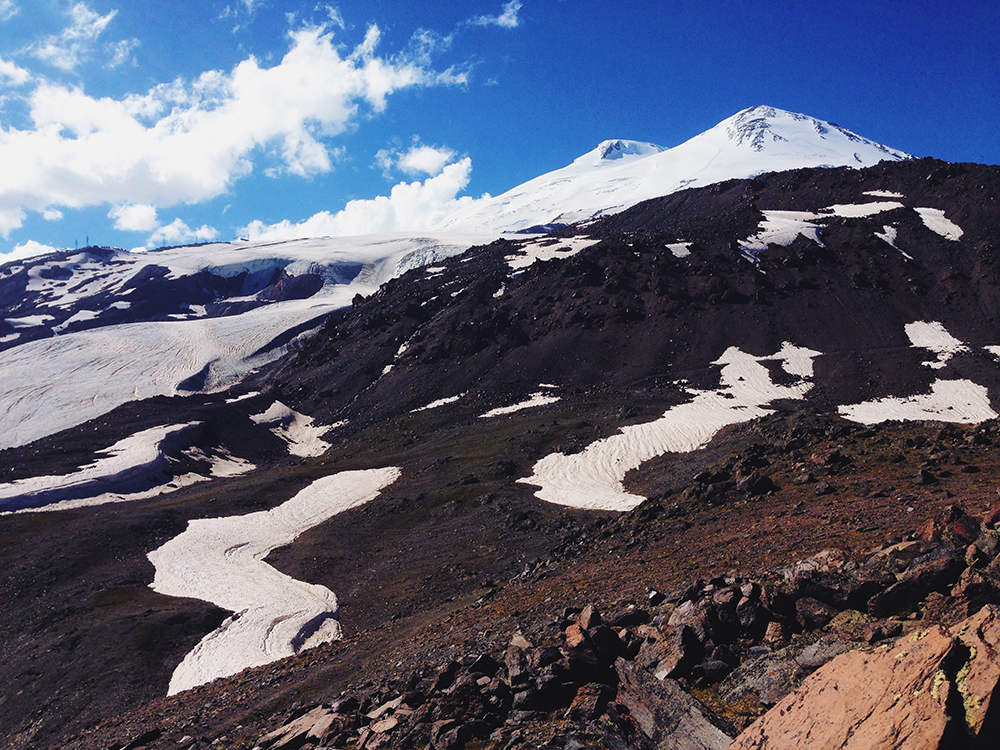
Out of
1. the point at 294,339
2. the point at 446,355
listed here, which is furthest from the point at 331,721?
the point at 294,339

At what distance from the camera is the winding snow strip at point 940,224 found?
10488 centimetres

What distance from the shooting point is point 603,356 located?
294 ft

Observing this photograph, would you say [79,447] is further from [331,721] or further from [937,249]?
[937,249]

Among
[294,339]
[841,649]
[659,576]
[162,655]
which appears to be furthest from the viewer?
[294,339]

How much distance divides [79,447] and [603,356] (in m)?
62.9

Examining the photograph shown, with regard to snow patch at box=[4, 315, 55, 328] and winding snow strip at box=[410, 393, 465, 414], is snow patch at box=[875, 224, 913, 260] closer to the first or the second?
winding snow strip at box=[410, 393, 465, 414]

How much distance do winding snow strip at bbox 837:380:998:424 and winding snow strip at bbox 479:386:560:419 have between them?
1229 inches

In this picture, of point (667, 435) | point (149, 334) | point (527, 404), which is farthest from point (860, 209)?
point (149, 334)

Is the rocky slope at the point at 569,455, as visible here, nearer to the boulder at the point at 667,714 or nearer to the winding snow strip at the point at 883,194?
the boulder at the point at 667,714

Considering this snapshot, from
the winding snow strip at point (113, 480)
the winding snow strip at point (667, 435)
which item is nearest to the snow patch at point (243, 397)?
the winding snow strip at point (113, 480)

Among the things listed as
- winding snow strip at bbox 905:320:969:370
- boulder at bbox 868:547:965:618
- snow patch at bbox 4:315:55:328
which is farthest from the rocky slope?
snow patch at bbox 4:315:55:328

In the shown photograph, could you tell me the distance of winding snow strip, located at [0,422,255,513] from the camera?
60.1 meters

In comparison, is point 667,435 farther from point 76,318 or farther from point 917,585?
point 76,318

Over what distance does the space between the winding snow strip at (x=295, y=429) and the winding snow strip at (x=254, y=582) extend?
2541 cm
